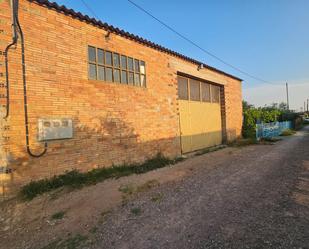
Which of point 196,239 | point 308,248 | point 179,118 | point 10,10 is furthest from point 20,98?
point 179,118

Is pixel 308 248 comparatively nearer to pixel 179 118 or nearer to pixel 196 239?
pixel 196 239

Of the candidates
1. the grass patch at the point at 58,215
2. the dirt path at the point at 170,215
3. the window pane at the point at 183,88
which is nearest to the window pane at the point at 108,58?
the dirt path at the point at 170,215

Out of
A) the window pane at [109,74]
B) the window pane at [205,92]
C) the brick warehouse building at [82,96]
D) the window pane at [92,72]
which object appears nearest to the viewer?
the brick warehouse building at [82,96]

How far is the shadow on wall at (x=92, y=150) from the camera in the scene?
17.7 feet

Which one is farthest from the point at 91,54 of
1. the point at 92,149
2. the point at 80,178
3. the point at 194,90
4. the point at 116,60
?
the point at 194,90

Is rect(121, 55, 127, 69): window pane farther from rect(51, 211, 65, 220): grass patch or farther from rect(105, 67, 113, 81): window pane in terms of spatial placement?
rect(51, 211, 65, 220): grass patch

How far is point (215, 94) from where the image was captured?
1449 cm

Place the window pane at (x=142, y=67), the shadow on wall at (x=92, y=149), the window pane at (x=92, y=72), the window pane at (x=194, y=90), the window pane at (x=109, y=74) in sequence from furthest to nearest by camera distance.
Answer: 1. the window pane at (x=194, y=90)
2. the window pane at (x=142, y=67)
3. the window pane at (x=109, y=74)
4. the window pane at (x=92, y=72)
5. the shadow on wall at (x=92, y=149)

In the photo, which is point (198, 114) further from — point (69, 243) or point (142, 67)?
point (69, 243)

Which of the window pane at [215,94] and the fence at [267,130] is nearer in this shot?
→ the window pane at [215,94]

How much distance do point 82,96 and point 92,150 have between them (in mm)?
1616

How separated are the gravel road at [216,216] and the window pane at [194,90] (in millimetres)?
6549

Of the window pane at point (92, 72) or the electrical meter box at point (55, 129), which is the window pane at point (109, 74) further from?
the electrical meter box at point (55, 129)

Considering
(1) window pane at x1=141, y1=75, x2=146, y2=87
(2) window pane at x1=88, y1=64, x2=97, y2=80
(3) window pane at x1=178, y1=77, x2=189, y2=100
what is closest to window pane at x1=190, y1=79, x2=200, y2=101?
(3) window pane at x1=178, y1=77, x2=189, y2=100
